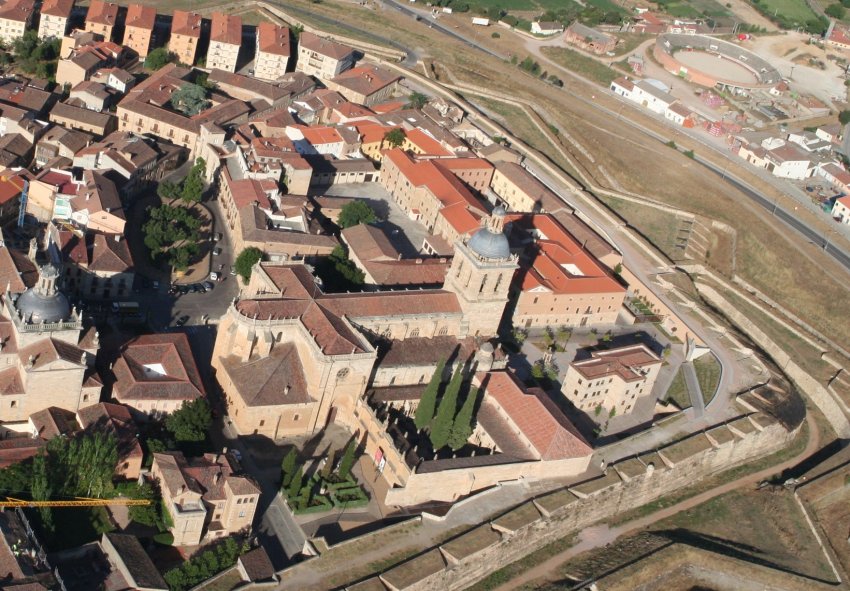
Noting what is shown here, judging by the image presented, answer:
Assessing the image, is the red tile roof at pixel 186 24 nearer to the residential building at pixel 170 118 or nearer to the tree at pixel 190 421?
the residential building at pixel 170 118

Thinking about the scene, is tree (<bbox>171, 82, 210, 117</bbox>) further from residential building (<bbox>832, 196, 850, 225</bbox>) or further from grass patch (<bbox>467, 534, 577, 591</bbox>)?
residential building (<bbox>832, 196, 850, 225</bbox>)

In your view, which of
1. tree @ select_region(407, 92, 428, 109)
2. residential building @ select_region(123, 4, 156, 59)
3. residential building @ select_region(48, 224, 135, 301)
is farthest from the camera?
residential building @ select_region(123, 4, 156, 59)

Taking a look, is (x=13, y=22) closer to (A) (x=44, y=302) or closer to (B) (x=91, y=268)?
(B) (x=91, y=268)

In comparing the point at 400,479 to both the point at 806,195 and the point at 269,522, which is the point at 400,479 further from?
the point at 806,195

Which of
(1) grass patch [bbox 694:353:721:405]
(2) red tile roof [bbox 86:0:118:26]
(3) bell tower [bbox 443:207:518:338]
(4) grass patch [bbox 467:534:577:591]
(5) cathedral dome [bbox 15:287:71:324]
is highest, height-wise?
(3) bell tower [bbox 443:207:518:338]

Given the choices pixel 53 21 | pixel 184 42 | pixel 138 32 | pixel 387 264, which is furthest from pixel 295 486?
pixel 53 21

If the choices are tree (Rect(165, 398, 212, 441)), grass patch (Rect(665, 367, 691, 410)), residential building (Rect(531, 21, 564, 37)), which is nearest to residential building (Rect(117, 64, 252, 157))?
tree (Rect(165, 398, 212, 441))
